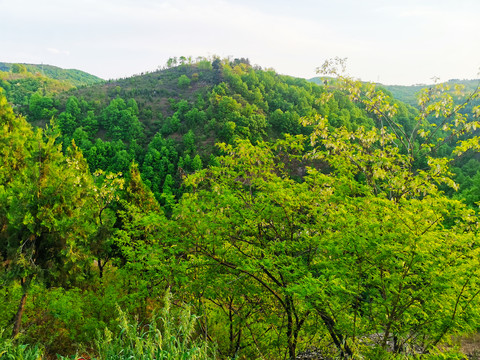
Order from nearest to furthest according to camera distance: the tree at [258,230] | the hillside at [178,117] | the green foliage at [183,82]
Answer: the tree at [258,230], the hillside at [178,117], the green foliage at [183,82]

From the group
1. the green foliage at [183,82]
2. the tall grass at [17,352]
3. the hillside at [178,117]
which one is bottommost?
the tall grass at [17,352]

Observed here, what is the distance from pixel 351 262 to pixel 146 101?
8430 cm

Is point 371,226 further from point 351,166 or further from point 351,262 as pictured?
point 351,166

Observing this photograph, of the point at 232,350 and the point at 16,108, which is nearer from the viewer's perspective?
the point at 232,350

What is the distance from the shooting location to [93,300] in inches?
416

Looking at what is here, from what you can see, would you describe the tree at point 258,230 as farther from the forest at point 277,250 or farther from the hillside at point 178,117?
the hillside at point 178,117

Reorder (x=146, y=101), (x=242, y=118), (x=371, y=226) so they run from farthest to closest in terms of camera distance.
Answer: (x=146, y=101), (x=242, y=118), (x=371, y=226)

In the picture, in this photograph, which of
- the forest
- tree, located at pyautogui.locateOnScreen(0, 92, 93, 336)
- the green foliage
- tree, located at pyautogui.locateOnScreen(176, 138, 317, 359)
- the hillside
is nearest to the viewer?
the forest

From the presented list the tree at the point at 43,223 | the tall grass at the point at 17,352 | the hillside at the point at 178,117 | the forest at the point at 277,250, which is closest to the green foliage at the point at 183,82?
the hillside at the point at 178,117

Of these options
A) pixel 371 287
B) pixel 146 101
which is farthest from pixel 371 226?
pixel 146 101

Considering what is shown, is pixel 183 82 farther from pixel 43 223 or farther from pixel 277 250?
pixel 277 250

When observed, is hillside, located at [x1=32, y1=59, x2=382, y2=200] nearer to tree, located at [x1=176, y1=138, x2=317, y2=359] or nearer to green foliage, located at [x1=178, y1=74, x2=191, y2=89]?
green foliage, located at [x1=178, y1=74, x2=191, y2=89]

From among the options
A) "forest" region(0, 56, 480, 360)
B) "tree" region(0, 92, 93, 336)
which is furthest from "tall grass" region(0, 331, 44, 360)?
"tree" region(0, 92, 93, 336)

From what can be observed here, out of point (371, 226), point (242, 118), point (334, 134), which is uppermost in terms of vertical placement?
point (242, 118)
